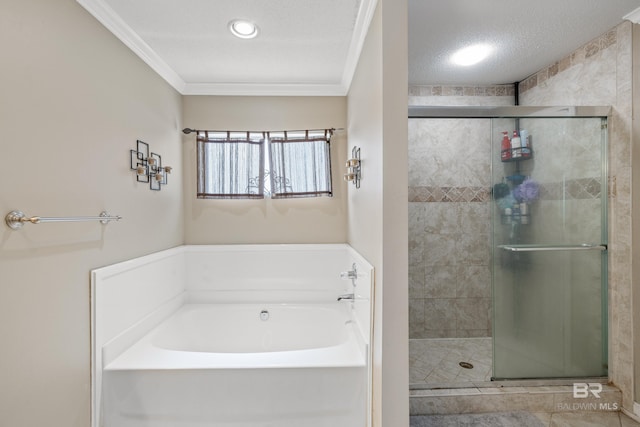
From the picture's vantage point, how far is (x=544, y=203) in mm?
2217

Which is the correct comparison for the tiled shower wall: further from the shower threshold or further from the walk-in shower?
the shower threshold

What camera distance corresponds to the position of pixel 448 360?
8.09 ft

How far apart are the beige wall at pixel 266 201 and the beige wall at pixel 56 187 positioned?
2.67 ft

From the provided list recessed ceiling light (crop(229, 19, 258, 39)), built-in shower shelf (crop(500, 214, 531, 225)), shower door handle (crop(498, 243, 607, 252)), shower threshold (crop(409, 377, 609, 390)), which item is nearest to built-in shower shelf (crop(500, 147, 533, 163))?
built-in shower shelf (crop(500, 214, 531, 225))

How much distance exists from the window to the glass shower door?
4.74 ft

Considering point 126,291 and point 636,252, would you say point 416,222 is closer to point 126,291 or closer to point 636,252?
point 636,252

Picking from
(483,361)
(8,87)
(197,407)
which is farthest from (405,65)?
(483,361)

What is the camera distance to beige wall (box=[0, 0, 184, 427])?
1111mm

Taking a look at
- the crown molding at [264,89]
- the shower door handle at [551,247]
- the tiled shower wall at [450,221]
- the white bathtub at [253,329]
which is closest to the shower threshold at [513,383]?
the white bathtub at [253,329]

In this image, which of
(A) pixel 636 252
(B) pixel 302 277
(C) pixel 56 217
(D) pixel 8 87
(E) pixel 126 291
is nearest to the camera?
(D) pixel 8 87

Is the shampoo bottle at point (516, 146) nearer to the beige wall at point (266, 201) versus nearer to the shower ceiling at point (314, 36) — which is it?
the shower ceiling at point (314, 36)

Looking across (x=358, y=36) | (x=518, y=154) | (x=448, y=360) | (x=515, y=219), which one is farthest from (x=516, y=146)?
(x=448, y=360)

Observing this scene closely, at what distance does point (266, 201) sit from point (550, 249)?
2.31 meters

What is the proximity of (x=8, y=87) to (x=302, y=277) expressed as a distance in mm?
2142
